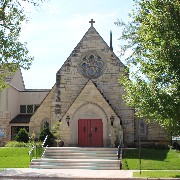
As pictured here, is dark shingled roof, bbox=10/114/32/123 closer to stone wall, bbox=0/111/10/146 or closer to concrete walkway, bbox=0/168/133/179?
stone wall, bbox=0/111/10/146

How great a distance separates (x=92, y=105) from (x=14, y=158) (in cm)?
837

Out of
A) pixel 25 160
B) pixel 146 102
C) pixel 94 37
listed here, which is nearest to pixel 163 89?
pixel 146 102

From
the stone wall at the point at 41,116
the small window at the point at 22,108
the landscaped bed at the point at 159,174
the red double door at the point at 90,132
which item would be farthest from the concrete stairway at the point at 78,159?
the small window at the point at 22,108

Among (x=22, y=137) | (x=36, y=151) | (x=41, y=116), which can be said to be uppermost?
(x=41, y=116)

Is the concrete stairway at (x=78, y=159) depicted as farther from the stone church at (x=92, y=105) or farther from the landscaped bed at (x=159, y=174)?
the stone church at (x=92, y=105)

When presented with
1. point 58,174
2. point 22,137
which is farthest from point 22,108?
point 58,174

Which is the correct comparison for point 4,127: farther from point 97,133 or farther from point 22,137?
point 97,133

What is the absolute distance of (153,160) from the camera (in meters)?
24.1

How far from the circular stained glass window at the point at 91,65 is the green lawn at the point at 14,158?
8.76 meters

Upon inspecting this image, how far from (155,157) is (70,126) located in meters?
8.23

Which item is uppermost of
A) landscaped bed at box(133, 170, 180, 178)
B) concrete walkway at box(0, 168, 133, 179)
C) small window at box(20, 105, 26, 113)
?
small window at box(20, 105, 26, 113)

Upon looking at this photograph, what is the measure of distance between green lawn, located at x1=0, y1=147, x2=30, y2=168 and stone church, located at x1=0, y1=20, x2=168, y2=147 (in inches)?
173

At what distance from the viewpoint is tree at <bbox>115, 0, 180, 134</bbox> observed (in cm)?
1803

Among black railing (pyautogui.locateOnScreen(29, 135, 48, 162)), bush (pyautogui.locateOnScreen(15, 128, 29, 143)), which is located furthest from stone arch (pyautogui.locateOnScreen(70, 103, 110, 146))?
bush (pyautogui.locateOnScreen(15, 128, 29, 143))
